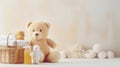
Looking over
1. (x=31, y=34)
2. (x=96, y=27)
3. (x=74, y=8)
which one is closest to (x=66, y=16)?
(x=74, y=8)

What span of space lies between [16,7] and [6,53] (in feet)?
2.43

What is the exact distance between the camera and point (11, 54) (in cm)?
147

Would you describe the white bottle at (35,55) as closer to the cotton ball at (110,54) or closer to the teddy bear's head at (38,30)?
the teddy bear's head at (38,30)

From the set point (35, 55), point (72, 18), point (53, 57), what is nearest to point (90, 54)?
point (72, 18)

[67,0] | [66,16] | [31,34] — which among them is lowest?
[31,34]

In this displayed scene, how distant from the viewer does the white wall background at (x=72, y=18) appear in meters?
2.12

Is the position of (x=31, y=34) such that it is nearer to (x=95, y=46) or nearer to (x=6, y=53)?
(x=6, y=53)

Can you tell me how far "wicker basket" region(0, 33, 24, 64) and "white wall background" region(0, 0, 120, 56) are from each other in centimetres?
65

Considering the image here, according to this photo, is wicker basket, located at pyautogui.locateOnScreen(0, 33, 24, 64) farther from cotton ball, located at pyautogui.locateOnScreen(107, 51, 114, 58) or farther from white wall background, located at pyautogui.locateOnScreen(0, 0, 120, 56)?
cotton ball, located at pyautogui.locateOnScreen(107, 51, 114, 58)

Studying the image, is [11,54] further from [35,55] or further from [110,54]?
[110,54]

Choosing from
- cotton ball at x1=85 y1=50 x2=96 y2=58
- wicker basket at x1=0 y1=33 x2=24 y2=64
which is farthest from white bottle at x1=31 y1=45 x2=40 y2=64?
cotton ball at x1=85 y1=50 x2=96 y2=58

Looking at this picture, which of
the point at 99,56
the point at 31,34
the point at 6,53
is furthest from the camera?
the point at 99,56

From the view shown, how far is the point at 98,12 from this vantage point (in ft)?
6.96

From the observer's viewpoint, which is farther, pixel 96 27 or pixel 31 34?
pixel 96 27
